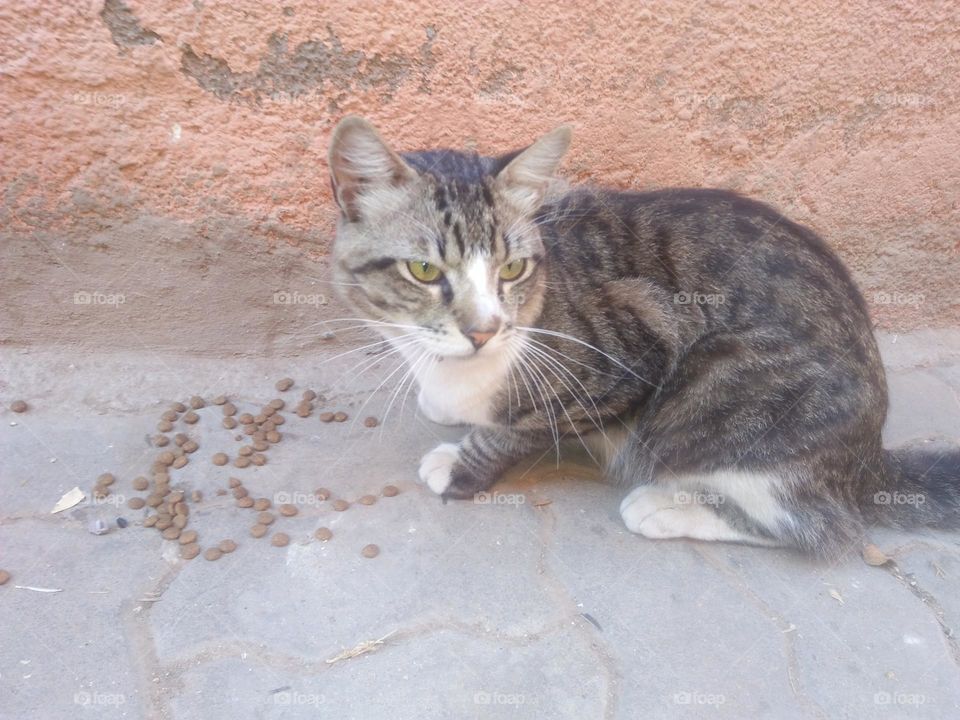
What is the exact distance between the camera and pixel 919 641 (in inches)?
76.0

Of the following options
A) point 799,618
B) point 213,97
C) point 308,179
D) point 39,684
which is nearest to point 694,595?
point 799,618

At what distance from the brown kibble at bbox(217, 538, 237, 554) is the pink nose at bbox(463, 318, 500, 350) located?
1031 millimetres

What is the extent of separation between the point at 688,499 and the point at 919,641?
0.76 m

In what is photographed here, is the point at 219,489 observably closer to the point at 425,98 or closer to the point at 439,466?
the point at 439,466

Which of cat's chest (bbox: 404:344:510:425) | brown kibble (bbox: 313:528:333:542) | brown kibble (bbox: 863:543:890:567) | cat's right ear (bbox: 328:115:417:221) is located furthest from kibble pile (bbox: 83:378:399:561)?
brown kibble (bbox: 863:543:890:567)

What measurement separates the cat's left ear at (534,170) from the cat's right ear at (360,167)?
0.31 meters

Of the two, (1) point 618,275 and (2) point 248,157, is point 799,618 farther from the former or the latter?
(2) point 248,157

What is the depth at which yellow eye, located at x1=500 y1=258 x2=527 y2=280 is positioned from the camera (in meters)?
2.00

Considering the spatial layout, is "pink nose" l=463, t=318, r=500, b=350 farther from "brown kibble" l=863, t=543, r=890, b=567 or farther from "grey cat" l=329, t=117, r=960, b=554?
"brown kibble" l=863, t=543, r=890, b=567

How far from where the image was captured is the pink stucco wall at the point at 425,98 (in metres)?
2.22

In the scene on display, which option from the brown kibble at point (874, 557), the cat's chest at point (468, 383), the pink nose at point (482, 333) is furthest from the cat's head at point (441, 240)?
the brown kibble at point (874, 557)

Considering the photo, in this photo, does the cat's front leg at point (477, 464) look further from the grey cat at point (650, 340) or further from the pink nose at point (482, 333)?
the pink nose at point (482, 333)

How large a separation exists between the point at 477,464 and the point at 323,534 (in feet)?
1.89

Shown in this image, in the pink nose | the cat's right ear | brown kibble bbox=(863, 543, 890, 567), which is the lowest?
brown kibble bbox=(863, 543, 890, 567)
